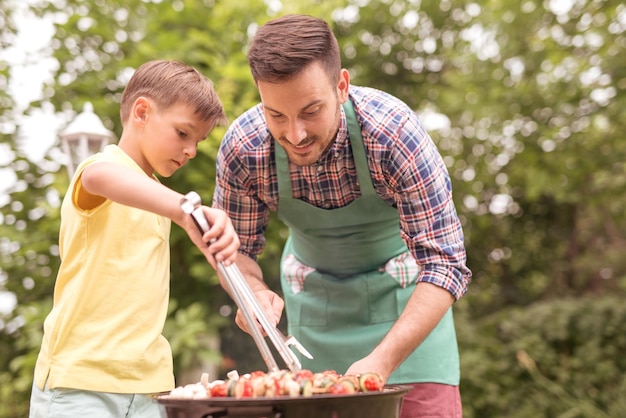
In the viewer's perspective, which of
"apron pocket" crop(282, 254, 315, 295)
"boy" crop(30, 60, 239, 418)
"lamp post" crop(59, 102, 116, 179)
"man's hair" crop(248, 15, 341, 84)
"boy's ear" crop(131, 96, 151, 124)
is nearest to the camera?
"boy" crop(30, 60, 239, 418)

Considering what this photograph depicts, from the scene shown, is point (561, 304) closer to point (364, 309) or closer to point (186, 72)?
point (364, 309)

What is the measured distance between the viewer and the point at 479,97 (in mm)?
6176

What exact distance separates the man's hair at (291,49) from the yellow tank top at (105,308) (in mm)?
428

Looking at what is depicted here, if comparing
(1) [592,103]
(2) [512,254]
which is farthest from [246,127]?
(2) [512,254]

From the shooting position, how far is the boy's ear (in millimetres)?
2039

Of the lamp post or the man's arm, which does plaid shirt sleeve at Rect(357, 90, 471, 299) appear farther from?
the lamp post

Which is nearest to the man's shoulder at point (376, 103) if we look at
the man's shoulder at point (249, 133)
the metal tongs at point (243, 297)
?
the man's shoulder at point (249, 133)

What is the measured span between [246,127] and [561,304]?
4.62 m

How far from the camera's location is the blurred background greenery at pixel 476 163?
4.54 meters

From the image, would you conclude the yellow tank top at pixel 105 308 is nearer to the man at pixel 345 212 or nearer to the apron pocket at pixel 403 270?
the man at pixel 345 212

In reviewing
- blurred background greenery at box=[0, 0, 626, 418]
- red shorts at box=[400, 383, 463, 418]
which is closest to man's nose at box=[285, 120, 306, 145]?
red shorts at box=[400, 383, 463, 418]

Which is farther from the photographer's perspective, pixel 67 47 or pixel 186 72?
pixel 67 47

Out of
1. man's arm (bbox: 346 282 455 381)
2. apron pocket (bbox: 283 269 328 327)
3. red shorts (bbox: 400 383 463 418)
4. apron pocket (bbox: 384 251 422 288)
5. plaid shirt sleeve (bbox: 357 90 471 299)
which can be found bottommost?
red shorts (bbox: 400 383 463 418)

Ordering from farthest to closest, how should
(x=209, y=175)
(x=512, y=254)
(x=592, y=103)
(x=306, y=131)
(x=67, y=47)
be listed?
(x=512, y=254) < (x=592, y=103) < (x=67, y=47) < (x=209, y=175) < (x=306, y=131)
